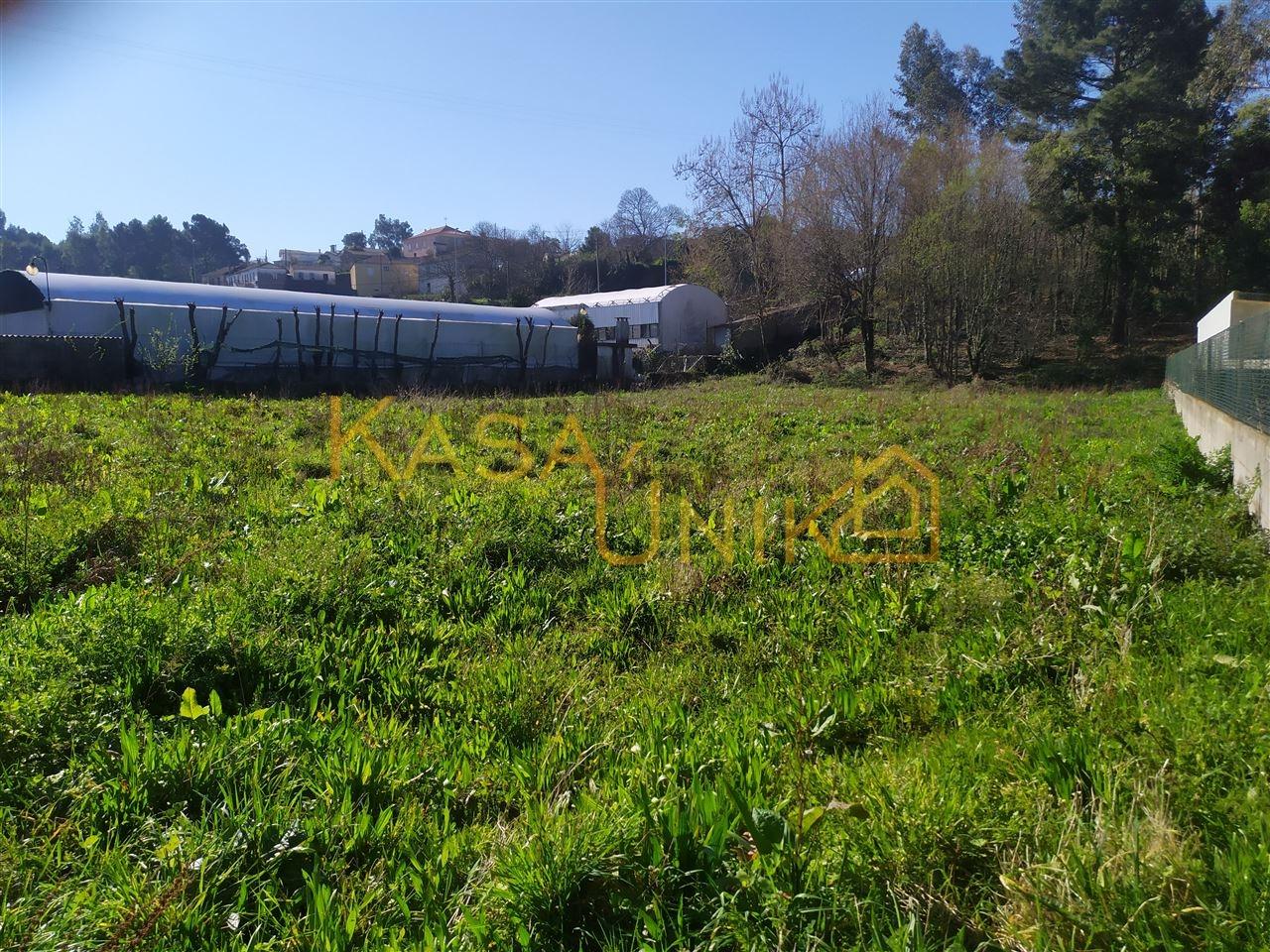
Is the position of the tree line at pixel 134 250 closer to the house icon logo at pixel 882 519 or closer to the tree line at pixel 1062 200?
the tree line at pixel 1062 200

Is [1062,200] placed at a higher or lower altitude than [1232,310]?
higher

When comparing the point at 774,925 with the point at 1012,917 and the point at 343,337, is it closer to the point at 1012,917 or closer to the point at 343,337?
the point at 1012,917

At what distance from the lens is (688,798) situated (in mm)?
2623

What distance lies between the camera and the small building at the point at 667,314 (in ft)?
130

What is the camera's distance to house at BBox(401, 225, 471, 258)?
88.1 metres

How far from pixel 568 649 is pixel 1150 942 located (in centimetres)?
296

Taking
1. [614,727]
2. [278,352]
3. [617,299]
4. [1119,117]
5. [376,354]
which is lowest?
[614,727]

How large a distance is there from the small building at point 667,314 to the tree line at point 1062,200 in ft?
23.5

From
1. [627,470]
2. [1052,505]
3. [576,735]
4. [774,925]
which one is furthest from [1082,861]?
[627,470]

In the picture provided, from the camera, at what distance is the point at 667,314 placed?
39750 millimetres

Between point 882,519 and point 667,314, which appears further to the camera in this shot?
A: point 667,314

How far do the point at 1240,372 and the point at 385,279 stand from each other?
69.8 meters

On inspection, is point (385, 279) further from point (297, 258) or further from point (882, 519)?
point (882, 519)

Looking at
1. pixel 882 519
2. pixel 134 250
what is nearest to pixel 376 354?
pixel 882 519
